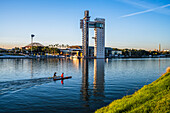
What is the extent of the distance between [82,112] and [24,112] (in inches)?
279

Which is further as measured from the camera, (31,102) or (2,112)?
(31,102)

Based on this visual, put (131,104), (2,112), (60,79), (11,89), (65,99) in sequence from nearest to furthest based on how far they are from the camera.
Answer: (131,104) < (2,112) < (65,99) < (11,89) < (60,79)

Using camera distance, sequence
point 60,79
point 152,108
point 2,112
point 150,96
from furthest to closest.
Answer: point 60,79 → point 2,112 → point 150,96 → point 152,108

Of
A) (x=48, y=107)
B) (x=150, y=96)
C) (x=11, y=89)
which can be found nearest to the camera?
(x=150, y=96)

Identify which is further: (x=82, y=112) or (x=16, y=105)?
(x=16, y=105)

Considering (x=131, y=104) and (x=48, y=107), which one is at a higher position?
(x=131, y=104)

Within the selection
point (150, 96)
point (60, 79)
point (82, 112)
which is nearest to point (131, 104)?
point (150, 96)

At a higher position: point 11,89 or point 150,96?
point 150,96

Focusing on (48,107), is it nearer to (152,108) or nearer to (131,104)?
(131,104)

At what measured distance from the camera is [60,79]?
45656 mm

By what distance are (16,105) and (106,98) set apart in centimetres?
1351

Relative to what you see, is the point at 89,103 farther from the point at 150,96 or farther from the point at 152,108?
the point at 152,108

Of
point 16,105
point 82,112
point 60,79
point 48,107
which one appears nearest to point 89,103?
point 82,112

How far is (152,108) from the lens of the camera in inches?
535
